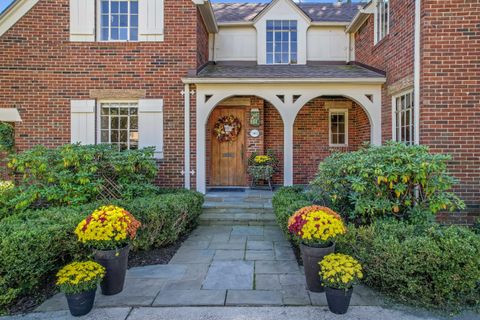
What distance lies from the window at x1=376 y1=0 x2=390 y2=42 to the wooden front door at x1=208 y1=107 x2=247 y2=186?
4205 mm

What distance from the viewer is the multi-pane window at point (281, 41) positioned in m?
9.38

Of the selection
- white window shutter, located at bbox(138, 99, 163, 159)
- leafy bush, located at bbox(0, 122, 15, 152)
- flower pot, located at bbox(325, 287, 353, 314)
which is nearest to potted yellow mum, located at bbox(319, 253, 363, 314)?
flower pot, located at bbox(325, 287, 353, 314)

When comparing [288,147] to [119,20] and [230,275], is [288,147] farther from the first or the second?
[119,20]

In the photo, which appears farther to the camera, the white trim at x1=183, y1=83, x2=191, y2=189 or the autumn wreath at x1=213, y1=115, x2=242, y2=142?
the autumn wreath at x1=213, y1=115, x2=242, y2=142

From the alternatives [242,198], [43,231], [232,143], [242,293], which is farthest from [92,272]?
[232,143]

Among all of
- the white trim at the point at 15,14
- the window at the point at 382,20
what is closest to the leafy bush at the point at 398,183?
the window at the point at 382,20

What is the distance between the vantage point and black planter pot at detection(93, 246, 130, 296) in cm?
337

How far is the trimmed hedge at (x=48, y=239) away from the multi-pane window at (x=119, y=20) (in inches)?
188

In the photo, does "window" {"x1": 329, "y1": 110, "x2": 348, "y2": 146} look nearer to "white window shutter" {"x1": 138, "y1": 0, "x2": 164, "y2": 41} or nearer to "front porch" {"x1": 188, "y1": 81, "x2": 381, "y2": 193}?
"front porch" {"x1": 188, "y1": 81, "x2": 381, "y2": 193}

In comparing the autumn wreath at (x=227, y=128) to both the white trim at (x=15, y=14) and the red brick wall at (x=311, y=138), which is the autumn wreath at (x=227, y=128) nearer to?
the red brick wall at (x=311, y=138)

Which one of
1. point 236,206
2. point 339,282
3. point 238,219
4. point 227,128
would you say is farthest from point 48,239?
point 227,128

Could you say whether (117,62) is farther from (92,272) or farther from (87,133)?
(92,272)

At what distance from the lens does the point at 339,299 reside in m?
2.96

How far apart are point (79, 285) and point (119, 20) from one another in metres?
6.79
